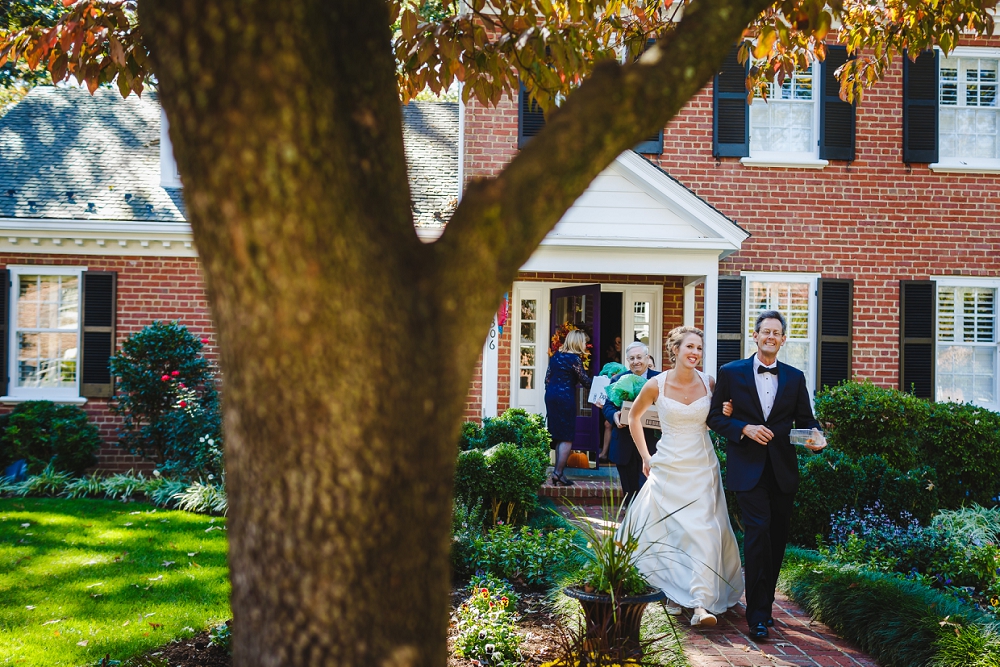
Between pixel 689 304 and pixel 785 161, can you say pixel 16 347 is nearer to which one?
pixel 689 304

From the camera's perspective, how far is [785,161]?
484 inches

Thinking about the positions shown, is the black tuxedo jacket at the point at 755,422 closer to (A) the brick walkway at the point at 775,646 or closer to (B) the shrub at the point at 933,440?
(A) the brick walkway at the point at 775,646

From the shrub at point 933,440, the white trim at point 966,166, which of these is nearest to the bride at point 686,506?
the shrub at point 933,440

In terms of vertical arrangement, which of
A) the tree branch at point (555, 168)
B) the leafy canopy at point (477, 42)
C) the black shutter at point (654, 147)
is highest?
the black shutter at point (654, 147)

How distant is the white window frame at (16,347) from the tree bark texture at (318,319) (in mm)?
12243

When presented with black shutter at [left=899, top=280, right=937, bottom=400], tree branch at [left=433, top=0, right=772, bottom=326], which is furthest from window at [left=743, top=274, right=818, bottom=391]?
tree branch at [left=433, top=0, right=772, bottom=326]

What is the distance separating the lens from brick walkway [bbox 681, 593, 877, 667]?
5.04 m

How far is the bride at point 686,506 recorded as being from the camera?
5.87 metres

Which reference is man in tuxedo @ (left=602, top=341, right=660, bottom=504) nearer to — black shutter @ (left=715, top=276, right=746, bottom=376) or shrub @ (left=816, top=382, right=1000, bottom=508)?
shrub @ (left=816, top=382, right=1000, bottom=508)

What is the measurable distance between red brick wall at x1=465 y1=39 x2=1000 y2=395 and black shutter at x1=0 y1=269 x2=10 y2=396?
7.33 m

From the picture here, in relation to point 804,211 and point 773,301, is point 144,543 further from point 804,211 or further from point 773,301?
point 804,211

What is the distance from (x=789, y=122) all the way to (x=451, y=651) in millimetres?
10166

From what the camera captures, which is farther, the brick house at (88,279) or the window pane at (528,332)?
the window pane at (528,332)

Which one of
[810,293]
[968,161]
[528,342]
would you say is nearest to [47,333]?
[528,342]
